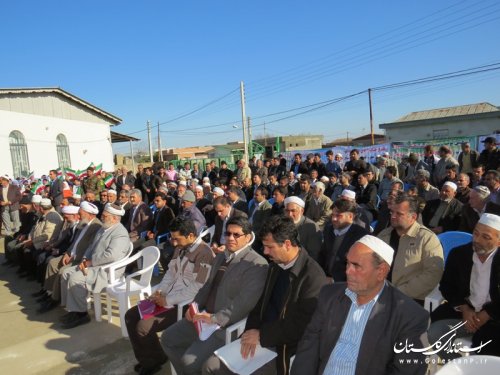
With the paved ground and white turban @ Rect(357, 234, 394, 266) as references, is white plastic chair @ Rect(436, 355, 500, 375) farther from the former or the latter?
the paved ground

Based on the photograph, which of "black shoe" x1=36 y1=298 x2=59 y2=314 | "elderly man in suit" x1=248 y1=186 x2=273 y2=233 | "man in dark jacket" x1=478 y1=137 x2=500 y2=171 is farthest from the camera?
"man in dark jacket" x1=478 y1=137 x2=500 y2=171

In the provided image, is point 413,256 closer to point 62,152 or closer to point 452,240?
point 452,240

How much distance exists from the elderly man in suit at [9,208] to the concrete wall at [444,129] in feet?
76.1

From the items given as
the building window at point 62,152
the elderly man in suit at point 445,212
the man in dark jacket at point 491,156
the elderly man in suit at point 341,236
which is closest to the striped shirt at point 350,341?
the elderly man in suit at point 341,236

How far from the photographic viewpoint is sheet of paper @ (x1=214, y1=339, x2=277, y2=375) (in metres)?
2.38

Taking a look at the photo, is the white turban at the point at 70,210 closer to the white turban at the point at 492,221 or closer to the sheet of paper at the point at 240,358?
the sheet of paper at the point at 240,358

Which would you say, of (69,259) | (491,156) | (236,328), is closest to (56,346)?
(69,259)

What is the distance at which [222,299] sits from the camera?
2.94 meters

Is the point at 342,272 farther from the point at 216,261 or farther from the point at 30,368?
the point at 30,368

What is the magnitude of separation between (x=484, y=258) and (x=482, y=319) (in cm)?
45

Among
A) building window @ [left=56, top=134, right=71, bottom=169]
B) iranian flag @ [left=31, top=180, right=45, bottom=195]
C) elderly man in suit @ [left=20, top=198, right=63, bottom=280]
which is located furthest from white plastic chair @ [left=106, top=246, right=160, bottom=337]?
building window @ [left=56, top=134, right=71, bottom=169]

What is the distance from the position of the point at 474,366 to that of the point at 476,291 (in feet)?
4.10

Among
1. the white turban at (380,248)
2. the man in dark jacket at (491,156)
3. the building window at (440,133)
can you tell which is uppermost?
the building window at (440,133)

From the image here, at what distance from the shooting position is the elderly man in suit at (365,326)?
6.04 feet
